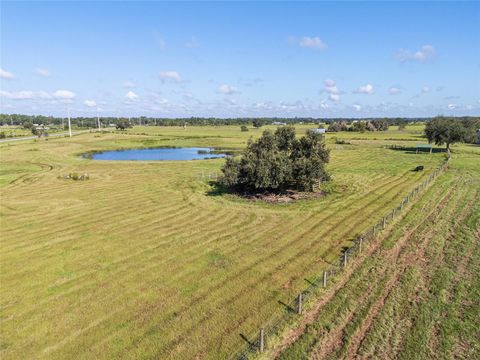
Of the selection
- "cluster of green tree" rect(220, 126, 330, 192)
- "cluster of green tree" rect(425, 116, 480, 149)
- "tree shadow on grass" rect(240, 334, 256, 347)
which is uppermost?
"cluster of green tree" rect(425, 116, 480, 149)

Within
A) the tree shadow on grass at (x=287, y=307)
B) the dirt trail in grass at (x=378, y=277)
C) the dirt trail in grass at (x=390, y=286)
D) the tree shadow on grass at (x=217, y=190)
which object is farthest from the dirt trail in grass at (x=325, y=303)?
the tree shadow on grass at (x=217, y=190)

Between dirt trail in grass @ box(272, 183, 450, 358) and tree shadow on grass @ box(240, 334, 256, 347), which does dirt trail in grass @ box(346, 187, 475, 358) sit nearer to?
dirt trail in grass @ box(272, 183, 450, 358)

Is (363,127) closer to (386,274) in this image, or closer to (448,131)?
(448,131)

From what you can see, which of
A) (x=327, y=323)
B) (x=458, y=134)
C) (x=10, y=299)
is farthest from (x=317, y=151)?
(x=458, y=134)

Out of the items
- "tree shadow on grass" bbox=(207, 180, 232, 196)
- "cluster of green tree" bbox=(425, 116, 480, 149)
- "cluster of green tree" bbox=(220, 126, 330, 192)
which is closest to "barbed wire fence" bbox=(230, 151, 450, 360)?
"cluster of green tree" bbox=(220, 126, 330, 192)

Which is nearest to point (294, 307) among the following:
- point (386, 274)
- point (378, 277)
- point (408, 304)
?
point (408, 304)

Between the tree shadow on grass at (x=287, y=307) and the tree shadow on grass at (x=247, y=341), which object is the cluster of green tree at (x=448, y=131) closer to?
the tree shadow on grass at (x=287, y=307)
